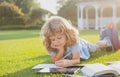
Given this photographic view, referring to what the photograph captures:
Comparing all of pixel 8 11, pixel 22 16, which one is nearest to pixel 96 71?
pixel 22 16

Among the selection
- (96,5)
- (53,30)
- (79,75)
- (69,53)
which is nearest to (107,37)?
(69,53)

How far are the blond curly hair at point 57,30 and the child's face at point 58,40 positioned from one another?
0.15 ft

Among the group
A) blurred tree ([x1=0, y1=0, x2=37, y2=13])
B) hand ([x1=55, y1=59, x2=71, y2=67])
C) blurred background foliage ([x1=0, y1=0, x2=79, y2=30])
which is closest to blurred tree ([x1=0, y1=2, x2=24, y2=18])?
blurred background foliage ([x1=0, y1=0, x2=79, y2=30])

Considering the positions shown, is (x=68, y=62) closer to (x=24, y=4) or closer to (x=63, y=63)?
(x=63, y=63)

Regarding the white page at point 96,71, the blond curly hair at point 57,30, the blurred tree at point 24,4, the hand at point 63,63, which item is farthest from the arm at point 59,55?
the blurred tree at point 24,4

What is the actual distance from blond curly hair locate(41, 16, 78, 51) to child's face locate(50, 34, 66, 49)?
45 mm

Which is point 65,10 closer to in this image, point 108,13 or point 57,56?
point 108,13

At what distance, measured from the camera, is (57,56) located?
448 cm

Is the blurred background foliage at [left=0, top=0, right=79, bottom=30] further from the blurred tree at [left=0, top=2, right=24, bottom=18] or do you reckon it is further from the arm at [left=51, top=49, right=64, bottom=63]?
the arm at [left=51, top=49, right=64, bottom=63]

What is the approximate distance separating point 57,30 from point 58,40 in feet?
0.53

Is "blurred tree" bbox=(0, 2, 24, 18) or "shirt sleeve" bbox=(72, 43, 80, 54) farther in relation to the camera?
"blurred tree" bbox=(0, 2, 24, 18)

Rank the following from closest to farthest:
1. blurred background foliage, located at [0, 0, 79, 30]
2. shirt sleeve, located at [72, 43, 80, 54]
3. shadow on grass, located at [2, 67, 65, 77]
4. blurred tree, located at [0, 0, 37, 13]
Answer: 1. shadow on grass, located at [2, 67, 65, 77]
2. shirt sleeve, located at [72, 43, 80, 54]
3. blurred background foliage, located at [0, 0, 79, 30]
4. blurred tree, located at [0, 0, 37, 13]

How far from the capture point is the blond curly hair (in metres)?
4.14

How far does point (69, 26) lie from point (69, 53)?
41 centimetres
